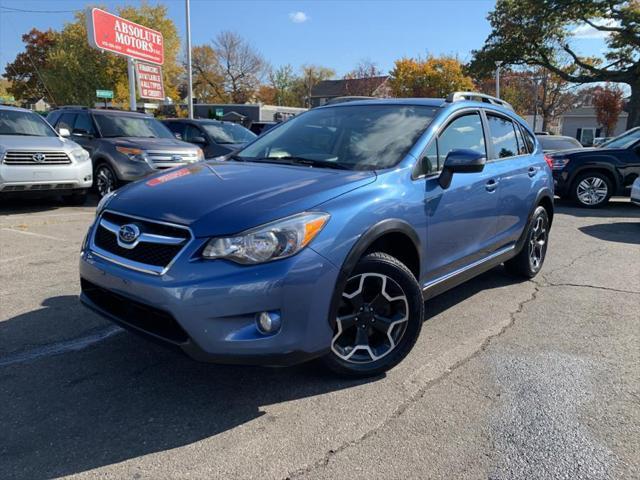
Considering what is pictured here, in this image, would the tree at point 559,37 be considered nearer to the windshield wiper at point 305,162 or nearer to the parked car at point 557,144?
the parked car at point 557,144

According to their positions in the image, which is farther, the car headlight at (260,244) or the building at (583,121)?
the building at (583,121)

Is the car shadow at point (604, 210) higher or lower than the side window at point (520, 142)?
lower

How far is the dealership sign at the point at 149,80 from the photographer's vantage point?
67.2ft

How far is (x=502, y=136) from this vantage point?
4840mm

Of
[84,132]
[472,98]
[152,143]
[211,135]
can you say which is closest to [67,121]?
[84,132]

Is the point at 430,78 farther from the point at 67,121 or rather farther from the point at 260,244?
the point at 260,244

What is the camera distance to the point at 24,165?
8164mm

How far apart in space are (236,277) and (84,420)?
1.14m

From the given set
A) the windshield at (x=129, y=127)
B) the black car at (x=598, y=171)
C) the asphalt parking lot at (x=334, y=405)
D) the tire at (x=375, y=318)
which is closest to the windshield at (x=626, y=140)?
the black car at (x=598, y=171)

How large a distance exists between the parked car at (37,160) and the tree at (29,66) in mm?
67268

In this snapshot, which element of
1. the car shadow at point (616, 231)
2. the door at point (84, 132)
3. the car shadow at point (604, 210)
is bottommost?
the car shadow at point (616, 231)

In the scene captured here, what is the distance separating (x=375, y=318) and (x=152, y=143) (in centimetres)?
788

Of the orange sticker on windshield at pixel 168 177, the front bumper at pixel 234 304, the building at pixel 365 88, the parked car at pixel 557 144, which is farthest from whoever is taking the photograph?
the building at pixel 365 88

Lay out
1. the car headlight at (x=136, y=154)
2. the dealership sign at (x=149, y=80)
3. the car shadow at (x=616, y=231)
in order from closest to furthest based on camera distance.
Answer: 1. the car shadow at (x=616, y=231)
2. the car headlight at (x=136, y=154)
3. the dealership sign at (x=149, y=80)
